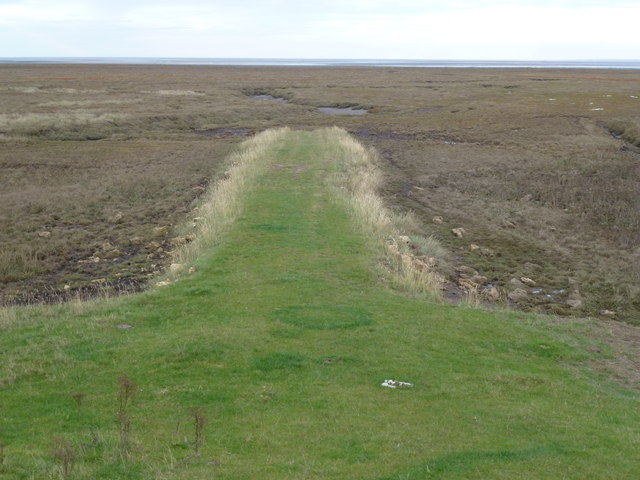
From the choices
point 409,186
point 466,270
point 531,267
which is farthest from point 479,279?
point 409,186

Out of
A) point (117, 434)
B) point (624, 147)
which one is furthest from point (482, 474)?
point (624, 147)

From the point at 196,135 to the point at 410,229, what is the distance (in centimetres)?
3371

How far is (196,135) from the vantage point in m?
54.9

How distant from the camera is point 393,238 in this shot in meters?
22.5

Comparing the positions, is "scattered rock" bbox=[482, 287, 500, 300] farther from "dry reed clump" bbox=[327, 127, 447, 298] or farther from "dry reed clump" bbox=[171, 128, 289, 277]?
"dry reed clump" bbox=[171, 128, 289, 277]

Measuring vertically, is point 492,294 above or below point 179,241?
below

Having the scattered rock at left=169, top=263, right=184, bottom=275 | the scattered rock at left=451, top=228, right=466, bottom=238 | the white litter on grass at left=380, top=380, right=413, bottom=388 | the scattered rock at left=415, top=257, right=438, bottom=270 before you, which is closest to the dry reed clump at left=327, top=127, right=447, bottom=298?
the scattered rock at left=415, top=257, right=438, bottom=270

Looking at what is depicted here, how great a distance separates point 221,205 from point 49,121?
36.3 m

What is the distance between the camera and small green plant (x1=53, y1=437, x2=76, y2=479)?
295 inches

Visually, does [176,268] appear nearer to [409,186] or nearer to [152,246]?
[152,246]

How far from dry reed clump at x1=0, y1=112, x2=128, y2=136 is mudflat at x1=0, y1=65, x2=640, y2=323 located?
0.57 feet

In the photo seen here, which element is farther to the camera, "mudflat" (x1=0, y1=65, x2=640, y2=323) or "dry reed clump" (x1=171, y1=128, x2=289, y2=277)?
"dry reed clump" (x1=171, y1=128, x2=289, y2=277)

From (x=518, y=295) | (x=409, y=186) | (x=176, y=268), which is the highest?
(x=409, y=186)

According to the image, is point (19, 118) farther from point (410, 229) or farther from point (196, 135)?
point (410, 229)
